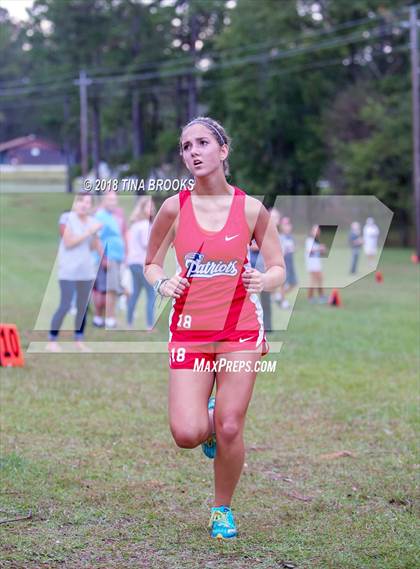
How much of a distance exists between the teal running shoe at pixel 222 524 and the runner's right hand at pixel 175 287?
4.11 feet

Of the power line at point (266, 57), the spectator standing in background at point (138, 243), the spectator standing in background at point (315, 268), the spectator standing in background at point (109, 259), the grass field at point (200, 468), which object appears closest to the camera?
the grass field at point (200, 468)

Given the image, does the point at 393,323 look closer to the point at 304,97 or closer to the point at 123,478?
the point at 123,478

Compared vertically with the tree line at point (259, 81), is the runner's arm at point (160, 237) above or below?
above

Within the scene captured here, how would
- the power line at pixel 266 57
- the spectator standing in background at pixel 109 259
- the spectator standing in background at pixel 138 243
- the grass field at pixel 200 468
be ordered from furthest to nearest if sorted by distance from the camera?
the power line at pixel 266 57 < the spectator standing in background at pixel 138 243 < the spectator standing in background at pixel 109 259 < the grass field at pixel 200 468

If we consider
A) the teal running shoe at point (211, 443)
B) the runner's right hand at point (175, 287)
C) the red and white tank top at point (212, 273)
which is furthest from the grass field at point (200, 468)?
the runner's right hand at point (175, 287)

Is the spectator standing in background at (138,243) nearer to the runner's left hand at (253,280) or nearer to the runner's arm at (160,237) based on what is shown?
the runner's arm at (160,237)

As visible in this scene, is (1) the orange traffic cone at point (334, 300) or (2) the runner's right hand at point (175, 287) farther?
(1) the orange traffic cone at point (334, 300)

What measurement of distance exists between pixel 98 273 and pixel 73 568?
33.5 feet

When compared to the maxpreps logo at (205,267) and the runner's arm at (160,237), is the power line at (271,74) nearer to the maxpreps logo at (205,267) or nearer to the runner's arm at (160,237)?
the runner's arm at (160,237)

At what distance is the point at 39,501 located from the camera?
606 cm

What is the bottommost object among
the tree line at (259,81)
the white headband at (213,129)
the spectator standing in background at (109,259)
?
the tree line at (259,81)

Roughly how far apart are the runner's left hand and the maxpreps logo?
0.11m

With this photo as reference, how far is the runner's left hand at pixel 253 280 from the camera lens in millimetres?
5105

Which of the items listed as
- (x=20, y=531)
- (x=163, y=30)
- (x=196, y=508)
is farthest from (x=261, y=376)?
(x=163, y=30)
